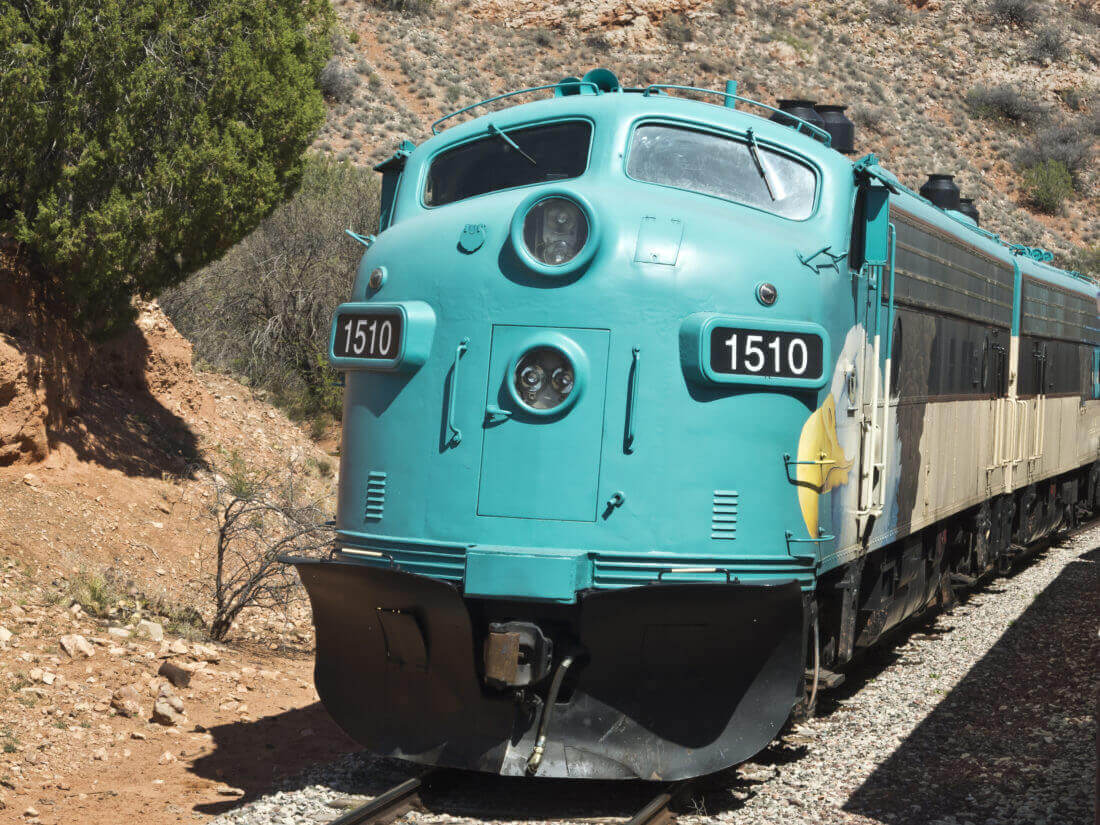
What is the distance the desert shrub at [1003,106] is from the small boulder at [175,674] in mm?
55198

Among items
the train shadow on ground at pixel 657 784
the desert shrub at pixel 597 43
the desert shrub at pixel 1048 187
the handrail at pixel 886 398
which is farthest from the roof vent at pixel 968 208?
the desert shrub at pixel 597 43

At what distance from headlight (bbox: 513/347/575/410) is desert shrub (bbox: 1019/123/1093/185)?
53250 mm

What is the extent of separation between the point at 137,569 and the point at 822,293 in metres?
7.75

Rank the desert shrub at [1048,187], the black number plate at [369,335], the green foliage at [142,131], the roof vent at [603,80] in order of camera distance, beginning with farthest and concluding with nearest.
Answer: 1. the desert shrub at [1048,187]
2. the green foliage at [142,131]
3. the roof vent at [603,80]
4. the black number plate at [369,335]

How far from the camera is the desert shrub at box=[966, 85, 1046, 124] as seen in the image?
5716 centimetres

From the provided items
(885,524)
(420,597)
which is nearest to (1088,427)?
(885,524)

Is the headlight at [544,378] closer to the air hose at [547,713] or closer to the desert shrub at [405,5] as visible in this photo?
the air hose at [547,713]

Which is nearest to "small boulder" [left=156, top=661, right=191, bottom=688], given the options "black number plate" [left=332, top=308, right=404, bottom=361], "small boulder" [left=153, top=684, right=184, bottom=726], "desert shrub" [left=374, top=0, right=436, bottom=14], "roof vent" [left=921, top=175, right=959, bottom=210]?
"small boulder" [left=153, top=684, right=184, bottom=726]

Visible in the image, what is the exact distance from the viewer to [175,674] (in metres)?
8.76

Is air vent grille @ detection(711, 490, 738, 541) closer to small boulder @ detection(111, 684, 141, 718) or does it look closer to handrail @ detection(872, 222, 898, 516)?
handrail @ detection(872, 222, 898, 516)

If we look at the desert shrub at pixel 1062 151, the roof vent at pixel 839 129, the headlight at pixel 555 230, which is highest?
the desert shrub at pixel 1062 151

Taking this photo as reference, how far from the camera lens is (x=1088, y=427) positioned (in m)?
19.2

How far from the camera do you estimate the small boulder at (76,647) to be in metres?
8.79

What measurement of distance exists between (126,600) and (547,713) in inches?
224
